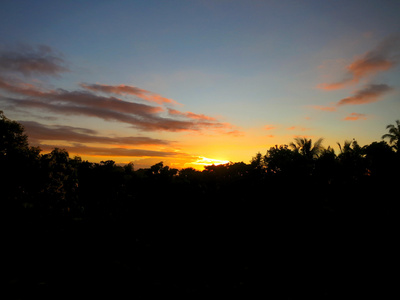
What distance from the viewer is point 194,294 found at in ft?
14.2

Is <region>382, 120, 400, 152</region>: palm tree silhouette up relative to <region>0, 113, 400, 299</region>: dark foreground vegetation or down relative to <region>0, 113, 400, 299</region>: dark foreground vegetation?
up

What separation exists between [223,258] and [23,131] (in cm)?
2825

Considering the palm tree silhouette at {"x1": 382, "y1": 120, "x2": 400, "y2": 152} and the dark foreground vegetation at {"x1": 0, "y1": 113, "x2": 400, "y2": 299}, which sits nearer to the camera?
the dark foreground vegetation at {"x1": 0, "y1": 113, "x2": 400, "y2": 299}

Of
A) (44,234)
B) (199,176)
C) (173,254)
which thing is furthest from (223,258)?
(199,176)

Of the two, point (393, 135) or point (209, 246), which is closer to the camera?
point (209, 246)

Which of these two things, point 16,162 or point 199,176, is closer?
point 16,162

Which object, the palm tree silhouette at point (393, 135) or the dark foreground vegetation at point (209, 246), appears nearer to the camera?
the dark foreground vegetation at point (209, 246)

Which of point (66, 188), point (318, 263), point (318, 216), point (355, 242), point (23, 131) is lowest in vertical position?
point (66, 188)

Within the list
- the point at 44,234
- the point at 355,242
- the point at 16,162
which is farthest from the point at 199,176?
the point at 44,234

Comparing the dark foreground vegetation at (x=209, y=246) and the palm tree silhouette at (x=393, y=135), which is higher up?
the palm tree silhouette at (x=393, y=135)

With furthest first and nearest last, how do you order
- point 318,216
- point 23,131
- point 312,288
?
point 23,131 < point 318,216 < point 312,288

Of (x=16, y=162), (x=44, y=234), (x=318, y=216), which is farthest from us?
(x=16, y=162)

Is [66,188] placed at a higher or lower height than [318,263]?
lower

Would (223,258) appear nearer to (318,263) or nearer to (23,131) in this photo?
(318,263)
